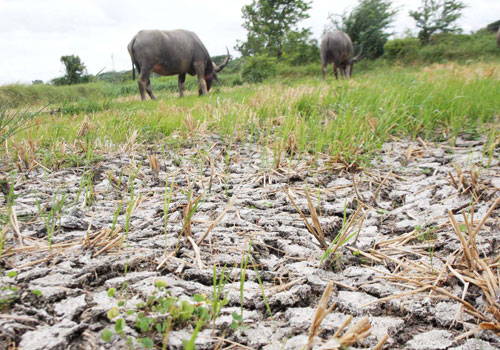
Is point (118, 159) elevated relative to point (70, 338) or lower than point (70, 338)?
elevated

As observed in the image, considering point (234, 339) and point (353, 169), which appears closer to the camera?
point (234, 339)

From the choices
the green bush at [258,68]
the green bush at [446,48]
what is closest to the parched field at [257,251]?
the green bush at [258,68]

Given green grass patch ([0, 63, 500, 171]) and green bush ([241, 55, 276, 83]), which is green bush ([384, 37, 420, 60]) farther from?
green grass patch ([0, 63, 500, 171])

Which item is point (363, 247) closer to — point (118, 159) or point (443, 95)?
point (118, 159)

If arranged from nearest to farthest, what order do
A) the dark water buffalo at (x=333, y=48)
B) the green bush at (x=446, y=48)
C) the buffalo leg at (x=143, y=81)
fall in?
the buffalo leg at (x=143, y=81) → the dark water buffalo at (x=333, y=48) → the green bush at (x=446, y=48)

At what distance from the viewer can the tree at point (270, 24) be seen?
16984mm

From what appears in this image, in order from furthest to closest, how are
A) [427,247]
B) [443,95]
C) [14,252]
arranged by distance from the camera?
1. [443,95]
2. [427,247]
3. [14,252]

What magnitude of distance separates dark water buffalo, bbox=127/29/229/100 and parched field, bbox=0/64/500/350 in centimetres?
547

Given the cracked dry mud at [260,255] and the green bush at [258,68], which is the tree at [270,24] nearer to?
the green bush at [258,68]

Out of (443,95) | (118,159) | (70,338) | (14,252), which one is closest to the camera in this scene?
(70,338)

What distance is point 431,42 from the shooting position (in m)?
17.3

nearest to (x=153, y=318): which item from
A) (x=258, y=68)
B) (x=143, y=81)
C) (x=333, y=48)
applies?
(x=143, y=81)

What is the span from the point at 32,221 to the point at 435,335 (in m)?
1.28

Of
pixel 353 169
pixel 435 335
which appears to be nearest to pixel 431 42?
pixel 353 169
